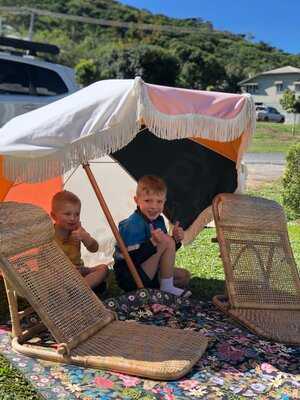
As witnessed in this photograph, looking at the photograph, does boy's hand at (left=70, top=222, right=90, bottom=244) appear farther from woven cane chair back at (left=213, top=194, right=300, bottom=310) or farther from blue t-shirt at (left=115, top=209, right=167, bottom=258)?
woven cane chair back at (left=213, top=194, right=300, bottom=310)

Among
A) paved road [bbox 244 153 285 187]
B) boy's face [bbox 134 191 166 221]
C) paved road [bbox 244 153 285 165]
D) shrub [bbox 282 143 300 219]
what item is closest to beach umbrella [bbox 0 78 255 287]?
boy's face [bbox 134 191 166 221]

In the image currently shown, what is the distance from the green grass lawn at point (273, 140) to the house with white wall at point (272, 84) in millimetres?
36951

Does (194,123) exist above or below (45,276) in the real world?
above

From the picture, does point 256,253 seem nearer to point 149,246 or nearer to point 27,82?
point 149,246

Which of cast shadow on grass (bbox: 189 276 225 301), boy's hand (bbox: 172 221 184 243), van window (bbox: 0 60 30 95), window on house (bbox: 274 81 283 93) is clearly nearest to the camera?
boy's hand (bbox: 172 221 184 243)

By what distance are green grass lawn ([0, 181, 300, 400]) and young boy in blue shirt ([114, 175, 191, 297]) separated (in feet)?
2.08

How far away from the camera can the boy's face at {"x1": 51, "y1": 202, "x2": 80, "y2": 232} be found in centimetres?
481

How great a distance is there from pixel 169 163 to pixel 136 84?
1.88 meters

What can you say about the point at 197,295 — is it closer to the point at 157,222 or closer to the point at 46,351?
the point at 157,222

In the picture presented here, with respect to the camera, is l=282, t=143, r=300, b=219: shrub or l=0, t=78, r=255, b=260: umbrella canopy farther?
l=282, t=143, r=300, b=219: shrub

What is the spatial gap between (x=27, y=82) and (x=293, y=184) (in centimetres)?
481

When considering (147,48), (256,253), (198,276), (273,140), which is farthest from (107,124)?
(147,48)

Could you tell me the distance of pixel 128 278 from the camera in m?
4.75

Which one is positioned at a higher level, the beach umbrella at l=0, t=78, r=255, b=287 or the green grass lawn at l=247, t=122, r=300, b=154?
the beach umbrella at l=0, t=78, r=255, b=287
